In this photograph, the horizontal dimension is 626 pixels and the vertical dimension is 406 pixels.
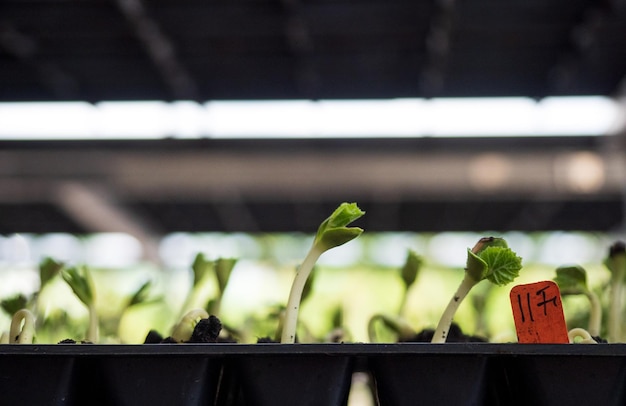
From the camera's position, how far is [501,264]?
74 centimetres

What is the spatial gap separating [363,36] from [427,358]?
185 centimetres

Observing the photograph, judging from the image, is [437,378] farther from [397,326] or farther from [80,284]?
[80,284]

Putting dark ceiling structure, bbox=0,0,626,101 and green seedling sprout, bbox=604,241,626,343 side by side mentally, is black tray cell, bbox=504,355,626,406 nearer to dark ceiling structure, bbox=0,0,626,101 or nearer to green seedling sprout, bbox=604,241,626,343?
green seedling sprout, bbox=604,241,626,343

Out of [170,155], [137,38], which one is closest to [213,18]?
[137,38]

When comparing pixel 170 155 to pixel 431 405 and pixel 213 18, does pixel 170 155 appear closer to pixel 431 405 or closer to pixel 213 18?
pixel 213 18

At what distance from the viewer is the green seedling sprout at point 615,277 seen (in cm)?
99

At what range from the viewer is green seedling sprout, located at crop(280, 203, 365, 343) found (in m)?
0.75

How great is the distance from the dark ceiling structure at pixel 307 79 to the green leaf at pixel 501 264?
1.53m

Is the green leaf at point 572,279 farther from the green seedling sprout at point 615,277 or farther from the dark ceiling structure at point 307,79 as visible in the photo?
the dark ceiling structure at point 307,79

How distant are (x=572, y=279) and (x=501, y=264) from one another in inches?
11.1

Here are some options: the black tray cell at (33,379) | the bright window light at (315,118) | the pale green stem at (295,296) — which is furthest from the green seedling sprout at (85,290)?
the bright window light at (315,118)

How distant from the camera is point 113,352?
0.70 metres

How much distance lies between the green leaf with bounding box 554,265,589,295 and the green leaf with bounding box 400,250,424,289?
0.71ft

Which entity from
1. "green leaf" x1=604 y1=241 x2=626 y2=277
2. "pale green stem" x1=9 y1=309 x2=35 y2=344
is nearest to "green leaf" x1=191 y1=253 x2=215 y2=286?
"pale green stem" x1=9 y1=309 x2=35 y2=344
